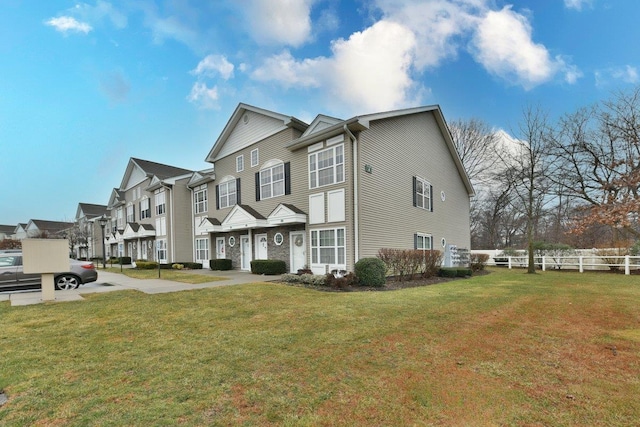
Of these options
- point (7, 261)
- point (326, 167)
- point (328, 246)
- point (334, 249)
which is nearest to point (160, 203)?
point (7, 261)

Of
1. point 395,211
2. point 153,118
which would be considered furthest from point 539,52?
point 153,118

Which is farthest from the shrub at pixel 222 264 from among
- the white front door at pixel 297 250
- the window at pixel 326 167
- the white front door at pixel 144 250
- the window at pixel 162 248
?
the white front door at pixel 144 250

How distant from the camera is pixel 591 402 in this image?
2920 mm

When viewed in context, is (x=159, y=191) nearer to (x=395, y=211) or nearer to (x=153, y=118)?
(x=153, y=118)

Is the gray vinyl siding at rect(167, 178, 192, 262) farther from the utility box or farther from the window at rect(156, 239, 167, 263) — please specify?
the utility box

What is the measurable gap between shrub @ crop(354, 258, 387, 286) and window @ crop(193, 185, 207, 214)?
14860 millimetres

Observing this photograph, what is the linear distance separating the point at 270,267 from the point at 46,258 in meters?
8.58

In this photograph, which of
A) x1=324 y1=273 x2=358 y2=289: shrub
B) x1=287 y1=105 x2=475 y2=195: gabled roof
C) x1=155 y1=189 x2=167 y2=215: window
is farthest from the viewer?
x1=155 y1=189 x2=167 y2=215: window

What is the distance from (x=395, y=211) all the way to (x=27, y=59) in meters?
16.0

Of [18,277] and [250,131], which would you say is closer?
[18,277]

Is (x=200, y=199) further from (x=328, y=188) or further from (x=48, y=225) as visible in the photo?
(x=48, y=225)

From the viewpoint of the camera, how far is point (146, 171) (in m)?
27.3

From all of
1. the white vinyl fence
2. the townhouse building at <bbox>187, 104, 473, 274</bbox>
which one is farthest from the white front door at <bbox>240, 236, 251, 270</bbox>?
the white vinyl fence

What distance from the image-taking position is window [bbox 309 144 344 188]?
13578mm
